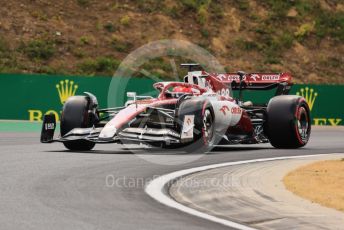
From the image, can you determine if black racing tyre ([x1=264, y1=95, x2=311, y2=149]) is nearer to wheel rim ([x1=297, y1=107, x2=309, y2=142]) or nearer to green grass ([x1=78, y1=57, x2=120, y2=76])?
wheel rim ([x1=297, y1=107, x2=309, y2=142])

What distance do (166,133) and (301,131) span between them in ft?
13.6

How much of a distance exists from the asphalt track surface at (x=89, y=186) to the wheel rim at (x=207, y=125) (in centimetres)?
35

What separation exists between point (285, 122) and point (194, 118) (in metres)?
2.83

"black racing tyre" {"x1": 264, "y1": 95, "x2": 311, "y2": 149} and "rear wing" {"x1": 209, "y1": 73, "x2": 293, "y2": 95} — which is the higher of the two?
"rear wing" {"x1": 209, "y1": 73, "x2": 293, "y2": 95}

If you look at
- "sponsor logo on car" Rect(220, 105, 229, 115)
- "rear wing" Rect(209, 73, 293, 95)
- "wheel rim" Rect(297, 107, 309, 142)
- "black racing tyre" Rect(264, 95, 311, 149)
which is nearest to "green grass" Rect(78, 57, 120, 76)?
"rear wing" Rect(209, 73, 293, 95)

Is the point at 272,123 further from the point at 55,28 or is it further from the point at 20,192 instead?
the point at 55,28

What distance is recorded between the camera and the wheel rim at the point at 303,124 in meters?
18.5

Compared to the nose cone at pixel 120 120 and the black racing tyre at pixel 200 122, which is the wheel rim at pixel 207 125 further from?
the nose cone at pixel 120 120

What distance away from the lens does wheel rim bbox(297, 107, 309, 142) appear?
60.8 feet

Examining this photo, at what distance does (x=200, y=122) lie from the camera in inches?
638

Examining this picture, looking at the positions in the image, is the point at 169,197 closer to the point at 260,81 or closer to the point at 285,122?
the point at 285,122

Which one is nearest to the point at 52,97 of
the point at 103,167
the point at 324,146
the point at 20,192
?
the point at 324,146

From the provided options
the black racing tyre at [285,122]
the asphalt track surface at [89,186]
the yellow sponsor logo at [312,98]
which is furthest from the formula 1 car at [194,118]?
the yellow sponsor logo at [312,98]

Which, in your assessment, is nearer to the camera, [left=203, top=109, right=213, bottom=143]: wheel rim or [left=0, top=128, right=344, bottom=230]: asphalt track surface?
[left=0, top=128, right=344, bottom=230]: asphalt track surface
